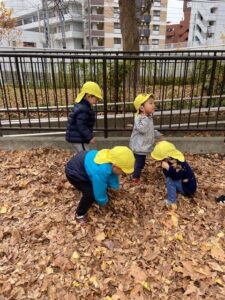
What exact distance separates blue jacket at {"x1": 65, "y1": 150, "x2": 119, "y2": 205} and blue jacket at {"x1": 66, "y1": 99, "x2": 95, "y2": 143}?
2.23 ft

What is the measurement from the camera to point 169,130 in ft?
14.8

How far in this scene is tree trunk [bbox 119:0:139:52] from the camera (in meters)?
7.11

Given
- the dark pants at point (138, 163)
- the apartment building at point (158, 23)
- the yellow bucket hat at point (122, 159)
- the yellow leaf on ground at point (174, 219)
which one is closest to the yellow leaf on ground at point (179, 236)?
the yellow leaf on ground at point (174, 219)

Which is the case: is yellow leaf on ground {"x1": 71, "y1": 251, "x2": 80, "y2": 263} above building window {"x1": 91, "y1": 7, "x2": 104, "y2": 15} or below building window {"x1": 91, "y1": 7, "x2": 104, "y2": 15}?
below

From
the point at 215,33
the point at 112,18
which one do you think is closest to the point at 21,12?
the point at 112,18

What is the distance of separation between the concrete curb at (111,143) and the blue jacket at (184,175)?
4.28 ft

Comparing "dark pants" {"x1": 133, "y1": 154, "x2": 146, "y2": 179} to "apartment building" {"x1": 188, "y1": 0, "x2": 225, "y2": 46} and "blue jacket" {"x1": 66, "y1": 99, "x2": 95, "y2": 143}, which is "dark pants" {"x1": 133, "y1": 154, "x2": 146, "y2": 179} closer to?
"blue jacket" {"x1": 66, "y1": 99, "x2": 95, "y2": 143}

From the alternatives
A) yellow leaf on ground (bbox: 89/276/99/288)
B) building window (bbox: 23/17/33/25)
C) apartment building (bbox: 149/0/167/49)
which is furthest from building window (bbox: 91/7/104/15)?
yellow leaf on ground (bbox: 89/276/99/288)

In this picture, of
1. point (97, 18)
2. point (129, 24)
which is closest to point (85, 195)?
point (129, 24)

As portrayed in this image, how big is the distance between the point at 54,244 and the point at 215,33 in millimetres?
53835

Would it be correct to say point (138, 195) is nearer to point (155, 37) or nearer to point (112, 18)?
point (112, 18)

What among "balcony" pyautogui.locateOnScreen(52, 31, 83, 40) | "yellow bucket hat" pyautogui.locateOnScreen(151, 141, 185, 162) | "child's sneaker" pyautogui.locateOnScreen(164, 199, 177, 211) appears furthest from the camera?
"balcony" pyautogui.locateOnScreen(52, 31, 83, 40)

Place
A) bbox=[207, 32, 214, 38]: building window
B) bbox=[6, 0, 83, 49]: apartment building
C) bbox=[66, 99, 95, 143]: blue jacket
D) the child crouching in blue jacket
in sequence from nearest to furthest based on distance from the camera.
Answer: the child crouching in blue jacket → bbox=[66, 99, 95, 143]: blue jacket → bbox=[6, 0, 83, 49]: apartment building → bbox=[207, 32, 214, 38]: building window

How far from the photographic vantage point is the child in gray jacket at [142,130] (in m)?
3.28
